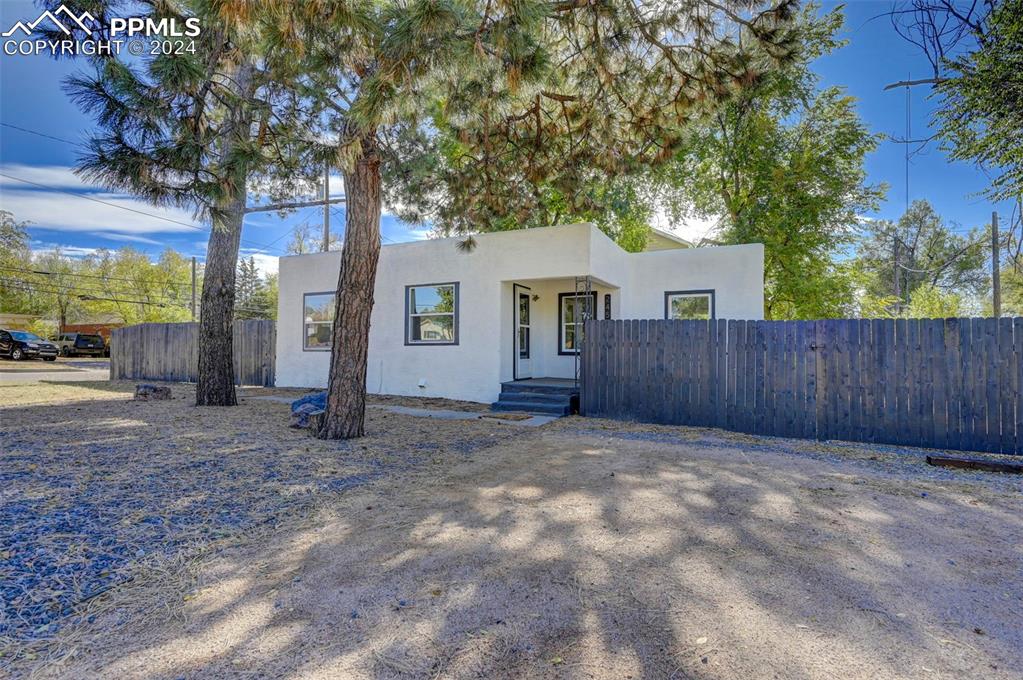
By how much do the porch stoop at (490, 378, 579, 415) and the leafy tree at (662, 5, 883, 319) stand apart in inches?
360

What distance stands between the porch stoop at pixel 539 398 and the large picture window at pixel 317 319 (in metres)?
4.71

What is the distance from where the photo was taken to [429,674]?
5.60ft

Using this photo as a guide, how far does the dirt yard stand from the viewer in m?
1.82

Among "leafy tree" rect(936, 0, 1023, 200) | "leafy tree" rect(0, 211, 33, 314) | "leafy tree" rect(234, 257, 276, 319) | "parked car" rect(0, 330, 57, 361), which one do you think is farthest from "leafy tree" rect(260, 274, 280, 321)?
"leafy tree" rect(936, 0, 1023, 200)

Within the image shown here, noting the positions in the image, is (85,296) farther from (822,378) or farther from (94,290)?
(822,378)

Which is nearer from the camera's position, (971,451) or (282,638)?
(282,638)

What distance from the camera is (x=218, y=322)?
334 inches

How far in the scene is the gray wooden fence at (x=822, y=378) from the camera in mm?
5637

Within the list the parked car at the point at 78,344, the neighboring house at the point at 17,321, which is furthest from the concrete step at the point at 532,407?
the neighboring house at the point at 17,321

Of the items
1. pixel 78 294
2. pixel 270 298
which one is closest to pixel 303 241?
pixel 270 298

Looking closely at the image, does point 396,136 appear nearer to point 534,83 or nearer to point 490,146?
point 490,146

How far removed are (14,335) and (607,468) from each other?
29.6m

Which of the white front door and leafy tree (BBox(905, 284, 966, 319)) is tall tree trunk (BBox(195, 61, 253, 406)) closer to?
the white front door

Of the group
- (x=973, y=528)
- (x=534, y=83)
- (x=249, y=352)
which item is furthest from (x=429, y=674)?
(x=249, y=352)
